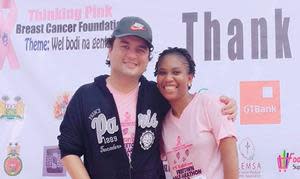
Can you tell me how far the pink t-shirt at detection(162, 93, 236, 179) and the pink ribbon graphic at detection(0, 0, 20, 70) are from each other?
38.4 inches

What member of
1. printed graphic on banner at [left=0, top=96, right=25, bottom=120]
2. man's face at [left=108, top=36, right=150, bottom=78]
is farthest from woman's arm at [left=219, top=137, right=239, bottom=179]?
printed graphic on banner at [left=0, top=96, right=25, bottom=120]

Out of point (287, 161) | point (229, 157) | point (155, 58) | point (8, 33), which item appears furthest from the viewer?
point (8, 33)

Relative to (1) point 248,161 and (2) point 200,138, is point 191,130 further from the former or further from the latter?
(1) point 248,161

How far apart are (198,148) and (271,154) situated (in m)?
0.58

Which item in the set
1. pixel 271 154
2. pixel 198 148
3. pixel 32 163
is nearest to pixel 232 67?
pixel 271 154

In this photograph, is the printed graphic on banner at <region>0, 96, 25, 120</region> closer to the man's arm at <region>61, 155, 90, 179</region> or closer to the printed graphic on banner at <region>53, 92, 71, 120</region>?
the printed graphic on banner at <region>53, 92, 71, 120</region>

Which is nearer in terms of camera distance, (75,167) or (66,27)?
(75,167)

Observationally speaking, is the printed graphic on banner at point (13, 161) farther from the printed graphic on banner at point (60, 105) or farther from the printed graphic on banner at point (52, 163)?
the printed graphic on banner at point (60, 105)

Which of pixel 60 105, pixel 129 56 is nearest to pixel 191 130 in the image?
pixel 129 56

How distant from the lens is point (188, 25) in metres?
1.87

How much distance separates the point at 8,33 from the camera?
79.2 inches

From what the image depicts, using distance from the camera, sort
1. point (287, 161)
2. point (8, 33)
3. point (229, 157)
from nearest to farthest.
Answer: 1. point (229, 157)
2. point (287, 161)
3. point (8, 33)

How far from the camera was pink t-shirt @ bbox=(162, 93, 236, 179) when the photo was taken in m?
1.28

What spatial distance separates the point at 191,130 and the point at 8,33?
1112mm
